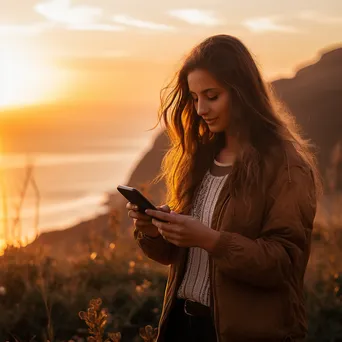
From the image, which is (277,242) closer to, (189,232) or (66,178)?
(189,232)

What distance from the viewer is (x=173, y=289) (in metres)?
3.33

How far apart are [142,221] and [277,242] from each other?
0.71m

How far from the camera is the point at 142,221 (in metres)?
3.40

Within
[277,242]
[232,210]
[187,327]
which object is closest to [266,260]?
[277,242]

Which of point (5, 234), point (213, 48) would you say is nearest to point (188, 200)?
point (213, 48)

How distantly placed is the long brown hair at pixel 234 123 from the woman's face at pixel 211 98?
26 millimetres

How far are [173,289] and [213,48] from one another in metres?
1.06

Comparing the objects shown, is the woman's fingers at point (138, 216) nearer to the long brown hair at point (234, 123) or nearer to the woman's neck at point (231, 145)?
the long brown hair at point (234, 123)

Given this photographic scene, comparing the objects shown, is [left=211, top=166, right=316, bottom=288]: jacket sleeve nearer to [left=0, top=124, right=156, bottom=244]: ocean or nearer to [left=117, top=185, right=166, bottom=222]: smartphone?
[left=117, top=185, right=166, bottom=222]: smartphone

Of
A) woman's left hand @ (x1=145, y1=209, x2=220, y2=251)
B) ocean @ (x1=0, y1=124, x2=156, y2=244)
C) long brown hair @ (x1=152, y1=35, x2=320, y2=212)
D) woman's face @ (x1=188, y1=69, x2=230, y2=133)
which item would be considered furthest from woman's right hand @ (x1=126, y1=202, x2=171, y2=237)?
ocean @ (x1=0, y1=124, x2=156, y2=244)

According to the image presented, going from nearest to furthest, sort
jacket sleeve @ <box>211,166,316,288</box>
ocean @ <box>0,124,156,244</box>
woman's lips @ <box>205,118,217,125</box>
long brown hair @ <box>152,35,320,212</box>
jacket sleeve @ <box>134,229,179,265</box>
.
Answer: jacket sleeve @ <box>211,166,316,288</box> → long brown hair @ <box>152,35,320,212</box> → woman's lips @ <box>205,118,217,125</box> → jacket sleeve @ <box>134,229,179,265</box> → ocean @ <box>0,124,156,244</box>

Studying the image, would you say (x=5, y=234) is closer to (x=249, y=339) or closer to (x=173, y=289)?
(x=173, y=289)

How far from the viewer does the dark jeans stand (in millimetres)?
3246

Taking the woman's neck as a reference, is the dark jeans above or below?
below
